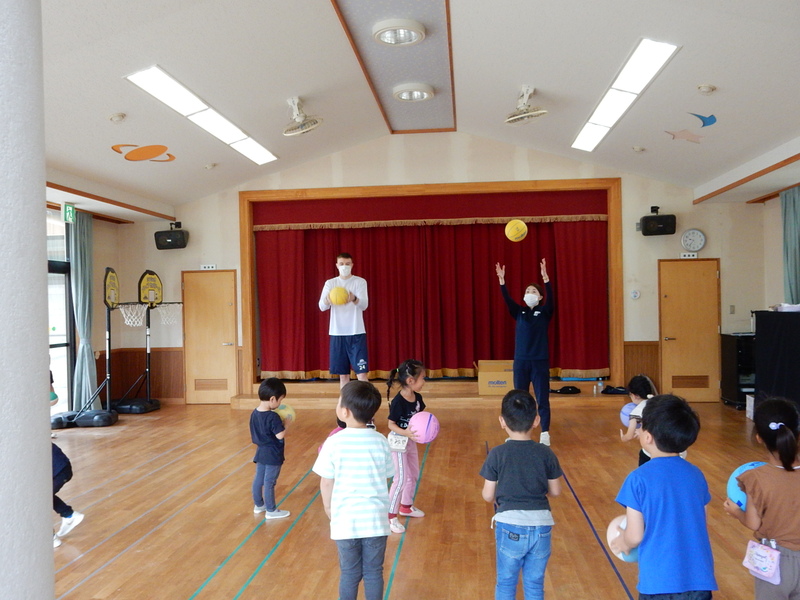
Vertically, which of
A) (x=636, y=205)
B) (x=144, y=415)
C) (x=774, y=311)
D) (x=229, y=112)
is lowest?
(x=144, y=415)

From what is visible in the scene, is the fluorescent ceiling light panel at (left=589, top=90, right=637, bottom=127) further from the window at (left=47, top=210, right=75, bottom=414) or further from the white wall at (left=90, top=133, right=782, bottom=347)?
the window at (left=47, top=210, right=75, bottom=414)

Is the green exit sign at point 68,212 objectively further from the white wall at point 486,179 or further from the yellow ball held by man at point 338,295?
the yellow ball held by man at point 338,295

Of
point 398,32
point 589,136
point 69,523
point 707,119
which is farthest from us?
point 589,136

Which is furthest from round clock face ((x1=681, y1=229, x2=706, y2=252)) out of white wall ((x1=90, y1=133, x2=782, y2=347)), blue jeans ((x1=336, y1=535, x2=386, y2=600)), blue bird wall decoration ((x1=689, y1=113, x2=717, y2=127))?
blue jeans ((x1=336, y1=535, x2=386, y2=600))

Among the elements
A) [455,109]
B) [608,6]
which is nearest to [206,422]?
[455,109]

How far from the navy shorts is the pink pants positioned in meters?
2.17

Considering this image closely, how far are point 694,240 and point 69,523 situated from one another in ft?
26.1

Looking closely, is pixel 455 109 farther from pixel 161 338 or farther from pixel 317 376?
pixel 161 338

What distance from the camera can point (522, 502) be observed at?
7.18 feet

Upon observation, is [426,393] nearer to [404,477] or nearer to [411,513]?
[411,513]

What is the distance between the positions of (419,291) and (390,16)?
4.52 metres

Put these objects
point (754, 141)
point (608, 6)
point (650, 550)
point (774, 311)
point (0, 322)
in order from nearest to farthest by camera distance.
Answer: point (0, 322) → point (650, 550) → point (608, 6) → point (754, 141) → point (774, 311)

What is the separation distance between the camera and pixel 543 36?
5023 millimetres

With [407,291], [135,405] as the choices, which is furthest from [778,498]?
[135,405]
